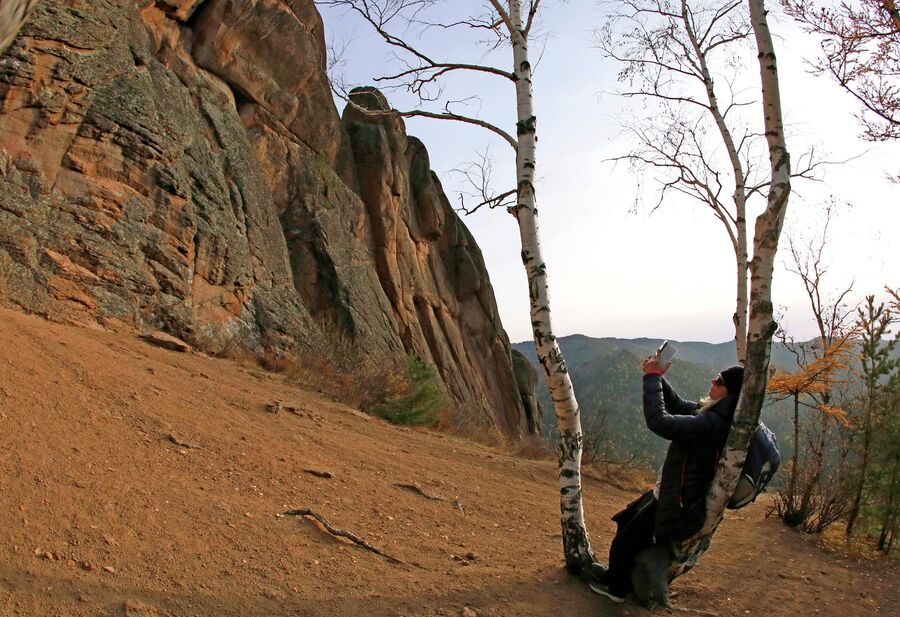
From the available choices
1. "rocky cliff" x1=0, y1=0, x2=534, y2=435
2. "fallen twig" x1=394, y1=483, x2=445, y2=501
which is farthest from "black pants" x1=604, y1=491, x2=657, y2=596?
"rocky cliff" x1=0, y1=0, x2=534, y2=435

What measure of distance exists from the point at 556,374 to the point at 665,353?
93 cm

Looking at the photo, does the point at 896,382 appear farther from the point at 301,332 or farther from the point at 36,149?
the point at 36,149

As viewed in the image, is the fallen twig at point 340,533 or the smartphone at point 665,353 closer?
the smartphone at point 665,353

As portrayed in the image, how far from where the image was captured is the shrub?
12.6 metres

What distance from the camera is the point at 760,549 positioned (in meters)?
8.59

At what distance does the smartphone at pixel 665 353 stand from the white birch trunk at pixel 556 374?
80 cm

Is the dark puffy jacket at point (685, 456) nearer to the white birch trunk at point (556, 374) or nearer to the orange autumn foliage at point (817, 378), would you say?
the white birch trunk at point (556, 374)

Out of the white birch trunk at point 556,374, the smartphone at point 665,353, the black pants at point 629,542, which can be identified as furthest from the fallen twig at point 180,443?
the smartphone at point 665,353

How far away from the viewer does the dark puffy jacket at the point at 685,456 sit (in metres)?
4.24

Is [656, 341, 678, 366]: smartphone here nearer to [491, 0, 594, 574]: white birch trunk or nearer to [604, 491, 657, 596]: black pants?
[491, 0, 594, 574]: white birch trunk

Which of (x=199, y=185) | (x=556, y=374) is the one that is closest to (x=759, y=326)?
(x=556, y=374)

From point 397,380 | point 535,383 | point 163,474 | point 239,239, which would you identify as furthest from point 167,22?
point 535,383

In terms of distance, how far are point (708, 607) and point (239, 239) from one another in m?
11.2

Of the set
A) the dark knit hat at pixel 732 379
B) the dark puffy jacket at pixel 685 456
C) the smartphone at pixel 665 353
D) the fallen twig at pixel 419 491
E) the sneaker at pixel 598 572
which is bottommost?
the fallen twig at pixel 419 491
